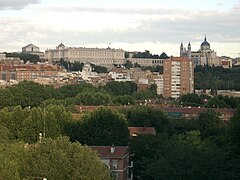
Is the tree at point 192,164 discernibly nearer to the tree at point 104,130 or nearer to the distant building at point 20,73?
the tree at point 104,130

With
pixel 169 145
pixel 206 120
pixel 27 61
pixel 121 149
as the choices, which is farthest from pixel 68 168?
pixel 27 61

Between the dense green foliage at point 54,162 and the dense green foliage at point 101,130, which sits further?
the dense green foliage at point 101,130

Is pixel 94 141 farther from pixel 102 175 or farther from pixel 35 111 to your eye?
pixel 102 175

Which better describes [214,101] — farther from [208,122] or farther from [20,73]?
[20,73]

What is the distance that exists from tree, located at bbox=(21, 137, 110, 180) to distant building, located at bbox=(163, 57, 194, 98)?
83.8 meters

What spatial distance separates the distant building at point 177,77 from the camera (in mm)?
111625

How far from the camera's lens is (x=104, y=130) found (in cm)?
4300

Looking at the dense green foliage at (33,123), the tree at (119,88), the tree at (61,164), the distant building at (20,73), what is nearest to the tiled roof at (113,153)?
the tree at (61,164)

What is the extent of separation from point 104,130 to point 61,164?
1592 cm

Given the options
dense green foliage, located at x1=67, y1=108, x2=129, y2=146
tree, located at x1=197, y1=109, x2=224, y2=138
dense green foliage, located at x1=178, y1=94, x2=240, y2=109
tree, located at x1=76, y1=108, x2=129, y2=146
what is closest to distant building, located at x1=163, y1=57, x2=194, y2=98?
dense green foliage, located at x1=178, y1=94, x2=240, y2=109

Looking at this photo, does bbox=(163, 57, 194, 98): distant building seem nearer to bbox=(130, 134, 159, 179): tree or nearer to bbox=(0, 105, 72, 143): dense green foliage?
bbox=(0, 105, 72, 143): dense green foliage

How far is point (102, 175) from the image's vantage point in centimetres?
2727

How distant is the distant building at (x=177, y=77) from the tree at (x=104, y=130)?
66903mm

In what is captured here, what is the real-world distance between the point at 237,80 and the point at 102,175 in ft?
317
